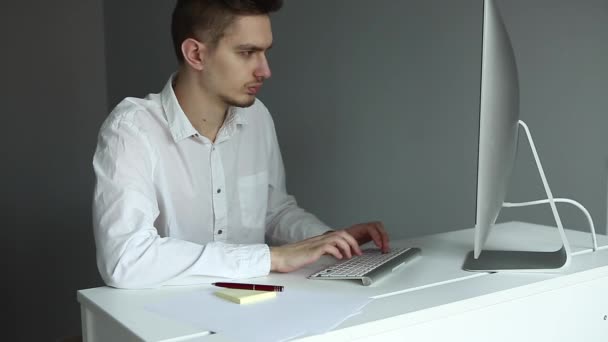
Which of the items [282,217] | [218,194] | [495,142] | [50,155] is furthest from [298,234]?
[50,155]

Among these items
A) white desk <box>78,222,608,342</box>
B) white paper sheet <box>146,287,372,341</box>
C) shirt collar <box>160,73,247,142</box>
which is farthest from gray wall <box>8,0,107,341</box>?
white paper sheet <box>146,287,372,341</box>

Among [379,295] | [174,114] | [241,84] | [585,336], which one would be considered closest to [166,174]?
[174,114]

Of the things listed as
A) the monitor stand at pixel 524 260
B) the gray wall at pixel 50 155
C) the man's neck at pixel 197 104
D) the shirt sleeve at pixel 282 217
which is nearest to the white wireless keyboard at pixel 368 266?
the monitor stand at pixel 524 260

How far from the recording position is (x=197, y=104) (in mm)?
1679

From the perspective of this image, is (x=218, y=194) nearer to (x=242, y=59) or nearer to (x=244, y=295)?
(x=242, y=59)

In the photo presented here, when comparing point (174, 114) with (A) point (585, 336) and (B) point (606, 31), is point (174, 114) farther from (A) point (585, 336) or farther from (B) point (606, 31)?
(B) point (606, 31)

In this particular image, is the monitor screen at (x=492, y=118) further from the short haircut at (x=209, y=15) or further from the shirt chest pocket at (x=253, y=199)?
the shirt chest pocket at (x=253, y=199)

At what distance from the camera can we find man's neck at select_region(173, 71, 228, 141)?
1675mm

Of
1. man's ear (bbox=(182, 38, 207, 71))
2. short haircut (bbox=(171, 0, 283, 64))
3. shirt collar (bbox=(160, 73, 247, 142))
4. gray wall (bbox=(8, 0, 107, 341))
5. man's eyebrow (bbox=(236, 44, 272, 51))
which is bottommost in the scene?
gray wall (bbox=(8, 0, 107, 341))

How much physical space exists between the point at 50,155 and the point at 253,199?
92.3 inches

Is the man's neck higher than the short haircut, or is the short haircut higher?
the short haircut

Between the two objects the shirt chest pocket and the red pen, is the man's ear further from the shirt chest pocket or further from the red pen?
the red pen

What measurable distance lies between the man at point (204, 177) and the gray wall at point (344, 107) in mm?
582

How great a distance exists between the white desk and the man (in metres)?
0.06
